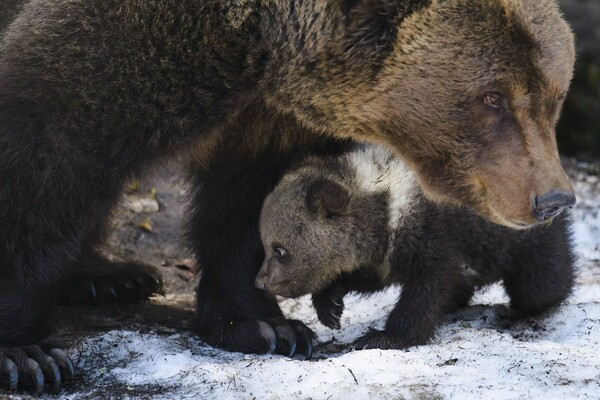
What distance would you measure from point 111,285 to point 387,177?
6.64 ft

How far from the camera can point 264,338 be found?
602cm

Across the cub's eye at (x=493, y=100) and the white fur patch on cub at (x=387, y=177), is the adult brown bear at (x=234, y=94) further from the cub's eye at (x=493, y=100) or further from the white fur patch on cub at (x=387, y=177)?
the white fur patch on cub at (x=387, y=177)

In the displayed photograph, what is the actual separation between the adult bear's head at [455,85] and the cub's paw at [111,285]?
7.04ft

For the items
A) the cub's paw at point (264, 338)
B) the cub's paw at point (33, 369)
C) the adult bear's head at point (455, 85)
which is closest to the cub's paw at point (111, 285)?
the cub's paw at point (264, 338)

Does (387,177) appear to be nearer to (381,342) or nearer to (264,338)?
(381,342)

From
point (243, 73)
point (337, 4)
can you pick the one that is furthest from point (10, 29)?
point (337, 4)

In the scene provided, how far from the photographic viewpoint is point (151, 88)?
514 centimetres

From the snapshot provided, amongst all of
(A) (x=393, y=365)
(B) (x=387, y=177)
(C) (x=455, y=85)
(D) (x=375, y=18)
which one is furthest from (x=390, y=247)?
(D) (x=375, y=18)

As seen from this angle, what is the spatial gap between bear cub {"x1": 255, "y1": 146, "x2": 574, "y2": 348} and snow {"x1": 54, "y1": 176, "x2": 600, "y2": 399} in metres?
0.19

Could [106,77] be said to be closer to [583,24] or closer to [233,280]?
[233,280]

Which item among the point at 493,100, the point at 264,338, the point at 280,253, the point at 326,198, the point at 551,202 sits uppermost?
the point at 493,100

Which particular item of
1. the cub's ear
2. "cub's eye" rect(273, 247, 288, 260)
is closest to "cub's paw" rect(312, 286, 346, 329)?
"cub's eye" rect(273, 247, 288, 260)

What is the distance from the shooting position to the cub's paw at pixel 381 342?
5647 millimetres

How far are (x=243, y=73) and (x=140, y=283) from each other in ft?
7.41
